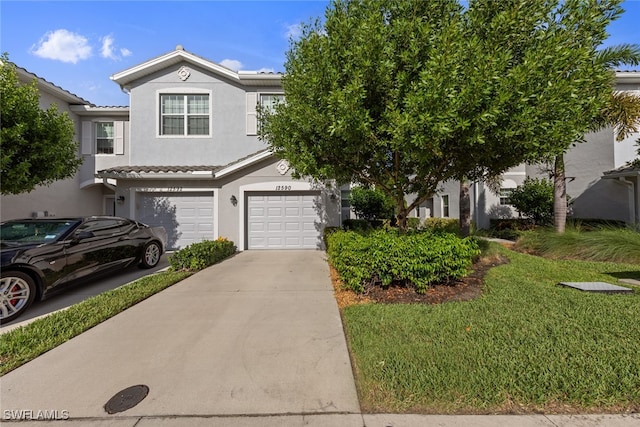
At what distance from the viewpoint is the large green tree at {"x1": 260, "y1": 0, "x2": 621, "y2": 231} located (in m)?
4.13

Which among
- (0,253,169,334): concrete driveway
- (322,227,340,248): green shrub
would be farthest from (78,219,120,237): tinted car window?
(322,227,340,248): green shrub

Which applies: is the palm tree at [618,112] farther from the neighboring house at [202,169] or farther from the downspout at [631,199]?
the downspout at [631,199]

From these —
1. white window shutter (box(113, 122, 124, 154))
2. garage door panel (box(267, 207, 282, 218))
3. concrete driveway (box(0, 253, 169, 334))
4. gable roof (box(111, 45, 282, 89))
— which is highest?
gable roof (box(111, 45, 282, 89))

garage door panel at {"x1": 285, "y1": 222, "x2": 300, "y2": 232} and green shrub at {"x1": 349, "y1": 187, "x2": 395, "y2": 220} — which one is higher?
green shrub at {"x1": 349, "y1": 187, "x2": 395, "y2": 220}

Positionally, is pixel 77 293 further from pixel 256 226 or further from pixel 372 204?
pixel 372 204

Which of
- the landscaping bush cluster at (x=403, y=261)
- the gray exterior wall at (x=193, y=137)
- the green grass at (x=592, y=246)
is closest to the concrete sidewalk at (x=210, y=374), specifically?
the landscaping bush cluster at (x=403, y=261)

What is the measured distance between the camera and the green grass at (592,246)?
25.3 ft

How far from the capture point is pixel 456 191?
17.0 metres

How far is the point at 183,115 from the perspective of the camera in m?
11.7

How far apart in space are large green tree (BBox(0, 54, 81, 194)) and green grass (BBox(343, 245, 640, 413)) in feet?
25.6

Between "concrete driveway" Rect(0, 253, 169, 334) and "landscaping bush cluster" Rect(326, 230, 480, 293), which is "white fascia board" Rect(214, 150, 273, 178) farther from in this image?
"landscaping bush cluster" Rect(326, 230, 480, 293)

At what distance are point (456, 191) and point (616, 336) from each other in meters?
14.5

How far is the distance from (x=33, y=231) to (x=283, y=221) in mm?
6810

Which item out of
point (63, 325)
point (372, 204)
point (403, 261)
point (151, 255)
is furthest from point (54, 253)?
point (372, 204)
